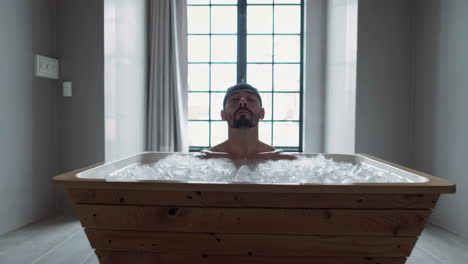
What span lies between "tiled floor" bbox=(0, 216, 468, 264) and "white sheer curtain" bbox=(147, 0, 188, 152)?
130cm

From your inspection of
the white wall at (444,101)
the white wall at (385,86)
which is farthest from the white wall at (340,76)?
the white wall at (444,101)

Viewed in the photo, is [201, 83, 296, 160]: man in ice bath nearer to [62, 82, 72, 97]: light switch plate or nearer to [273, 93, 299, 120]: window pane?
[62, 82, 72, 97]: light switch plate

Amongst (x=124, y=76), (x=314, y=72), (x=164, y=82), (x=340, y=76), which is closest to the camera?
(x=124, y=76)

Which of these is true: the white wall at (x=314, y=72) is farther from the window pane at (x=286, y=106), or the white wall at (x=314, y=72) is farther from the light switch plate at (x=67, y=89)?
the light switch plate at (x=67, y=89)

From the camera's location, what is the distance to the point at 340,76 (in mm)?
3021

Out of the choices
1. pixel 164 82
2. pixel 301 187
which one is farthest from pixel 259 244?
pixel 164 82

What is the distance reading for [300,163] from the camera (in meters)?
1.91

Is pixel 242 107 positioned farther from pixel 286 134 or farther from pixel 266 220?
pixel 286 134

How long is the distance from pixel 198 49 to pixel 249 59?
607 mm

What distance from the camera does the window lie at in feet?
11.9

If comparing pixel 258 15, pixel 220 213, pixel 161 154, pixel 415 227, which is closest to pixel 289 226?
pixel 220 213

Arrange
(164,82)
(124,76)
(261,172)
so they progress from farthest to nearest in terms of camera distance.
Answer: (164,82) < (124,76) < (261,172)

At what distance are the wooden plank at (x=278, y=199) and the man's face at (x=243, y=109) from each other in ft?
3.26

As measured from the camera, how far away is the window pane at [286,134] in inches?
146
